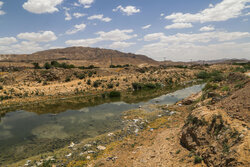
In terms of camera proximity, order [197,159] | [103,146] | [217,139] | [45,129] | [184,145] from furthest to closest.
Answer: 1. [45,129]
2. [103,146]
3. [184,145]
4. [217,139]
5. [197,159]

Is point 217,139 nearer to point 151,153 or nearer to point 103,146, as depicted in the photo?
point 151,153

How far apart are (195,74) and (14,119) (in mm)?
60601

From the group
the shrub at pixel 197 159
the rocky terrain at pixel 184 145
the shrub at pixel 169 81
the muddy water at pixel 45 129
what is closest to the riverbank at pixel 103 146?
the rocky terrain at pixel 184 145

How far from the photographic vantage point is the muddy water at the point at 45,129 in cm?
1222

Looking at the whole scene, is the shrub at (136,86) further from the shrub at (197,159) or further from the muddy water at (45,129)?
the shrub at (197,159)

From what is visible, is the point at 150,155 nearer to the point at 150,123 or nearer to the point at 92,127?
the point at 150,123

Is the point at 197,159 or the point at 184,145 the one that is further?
the point at 184,145

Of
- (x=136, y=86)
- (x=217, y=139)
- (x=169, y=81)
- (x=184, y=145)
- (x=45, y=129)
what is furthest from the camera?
(x=169, y=81)

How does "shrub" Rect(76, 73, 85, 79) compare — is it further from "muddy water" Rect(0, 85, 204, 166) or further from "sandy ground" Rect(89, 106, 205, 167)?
"sandy ground" Rect(89, 106, 205, 167)

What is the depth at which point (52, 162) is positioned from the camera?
9836 millimetres

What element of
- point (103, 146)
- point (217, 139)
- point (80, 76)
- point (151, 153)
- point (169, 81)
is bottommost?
point (103, 146)

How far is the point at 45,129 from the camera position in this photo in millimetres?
15961

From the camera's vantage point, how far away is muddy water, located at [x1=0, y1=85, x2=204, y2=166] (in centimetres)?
1222

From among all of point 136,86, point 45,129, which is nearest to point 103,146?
point 45,129
